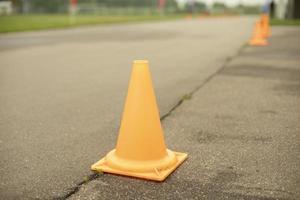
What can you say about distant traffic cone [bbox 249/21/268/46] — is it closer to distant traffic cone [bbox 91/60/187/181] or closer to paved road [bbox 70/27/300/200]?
paved road [bbox 70/27/300/200]

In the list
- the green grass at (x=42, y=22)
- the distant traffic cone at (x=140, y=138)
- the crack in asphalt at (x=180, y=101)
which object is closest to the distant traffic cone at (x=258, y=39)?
the crack in asphalt at (x=180, y=101)

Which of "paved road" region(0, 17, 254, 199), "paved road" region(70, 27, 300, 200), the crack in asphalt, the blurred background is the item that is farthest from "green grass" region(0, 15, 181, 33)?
"paved road" region(70, 27, 300, 200)

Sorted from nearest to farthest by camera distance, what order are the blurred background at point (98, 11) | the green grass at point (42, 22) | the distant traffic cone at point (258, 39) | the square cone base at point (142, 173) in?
the square cone base at point (142, 173) → the distant traffic cone at point (258, 39) → the green grass at point (42, 22) → the blurred background at point (98, 11)

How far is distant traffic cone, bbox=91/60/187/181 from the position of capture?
3849 millimetres

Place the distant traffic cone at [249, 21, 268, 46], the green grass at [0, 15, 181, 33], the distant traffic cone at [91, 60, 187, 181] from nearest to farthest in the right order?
the distant traffic cone at [91, 60, 187, 181]
the distant traffic cone at [249, 21, 268, 46]
the green grass at [0, 15, 181, 33]

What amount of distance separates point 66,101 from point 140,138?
2.97 metres

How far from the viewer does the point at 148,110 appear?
392cm

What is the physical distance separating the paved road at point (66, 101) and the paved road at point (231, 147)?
1.26 ft

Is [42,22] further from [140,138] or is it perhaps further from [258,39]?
[140,138]

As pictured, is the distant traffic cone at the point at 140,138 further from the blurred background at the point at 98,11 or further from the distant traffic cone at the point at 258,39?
the blurred background at the point at 98,11

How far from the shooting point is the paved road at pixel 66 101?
387 centimetres

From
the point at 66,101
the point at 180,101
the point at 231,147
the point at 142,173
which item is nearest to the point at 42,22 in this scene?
the point at 66,101

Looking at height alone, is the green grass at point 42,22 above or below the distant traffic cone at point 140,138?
below

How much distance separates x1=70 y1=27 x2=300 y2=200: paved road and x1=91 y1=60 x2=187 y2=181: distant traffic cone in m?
0.11
